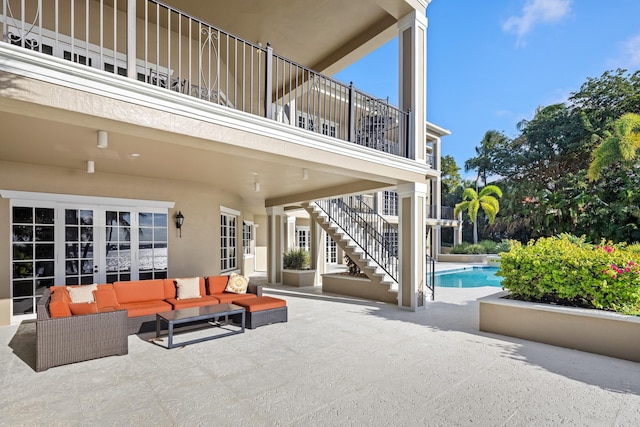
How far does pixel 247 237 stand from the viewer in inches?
613

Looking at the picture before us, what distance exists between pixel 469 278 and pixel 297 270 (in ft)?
29.3

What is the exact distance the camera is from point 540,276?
6.27 meters

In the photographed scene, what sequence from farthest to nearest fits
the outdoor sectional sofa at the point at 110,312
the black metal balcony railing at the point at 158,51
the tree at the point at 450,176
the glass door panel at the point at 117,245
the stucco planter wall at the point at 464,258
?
the tree at the point at 450,176 < the stucco planter wall at the point at 464,258 < the glass door panel at the point at 117,245 < the black metal balcony railing at the point at 158,51 < the outdoor sectional sofa at the point at 110,312

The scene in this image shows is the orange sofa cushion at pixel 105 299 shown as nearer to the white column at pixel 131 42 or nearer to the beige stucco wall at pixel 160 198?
the beige stucco wall at pixel 160 198

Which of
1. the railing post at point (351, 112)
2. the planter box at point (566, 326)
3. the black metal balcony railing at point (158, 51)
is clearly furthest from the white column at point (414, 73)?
the planter box at point (566, 326)

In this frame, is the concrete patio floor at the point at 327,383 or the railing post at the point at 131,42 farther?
the railing post at the point at 131,42

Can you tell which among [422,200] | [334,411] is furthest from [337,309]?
[334,411]

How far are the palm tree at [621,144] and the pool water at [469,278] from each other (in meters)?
5.99

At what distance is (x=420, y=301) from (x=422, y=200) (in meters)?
2.47

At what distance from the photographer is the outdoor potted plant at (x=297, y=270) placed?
12289mm

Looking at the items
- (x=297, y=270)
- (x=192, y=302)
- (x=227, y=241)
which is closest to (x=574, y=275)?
(x=192, y=302)

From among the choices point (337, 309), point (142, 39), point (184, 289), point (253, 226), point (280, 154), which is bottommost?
point (337, 309)

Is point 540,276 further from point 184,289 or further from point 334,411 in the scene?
point 184,289

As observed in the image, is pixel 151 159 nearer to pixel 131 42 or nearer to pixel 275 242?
pixel 131 42
